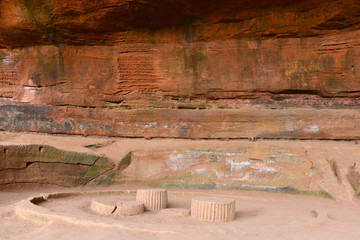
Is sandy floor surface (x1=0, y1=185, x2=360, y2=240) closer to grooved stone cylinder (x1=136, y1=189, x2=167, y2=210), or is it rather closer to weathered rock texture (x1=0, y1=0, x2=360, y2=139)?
grooved stone cylinder (x1=136, y1=189, x2=167, y2=210)

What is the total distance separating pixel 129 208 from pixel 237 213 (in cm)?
150

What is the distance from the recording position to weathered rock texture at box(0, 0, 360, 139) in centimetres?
810

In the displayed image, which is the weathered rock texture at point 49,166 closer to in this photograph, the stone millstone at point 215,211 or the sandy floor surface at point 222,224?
the sandy floor surface at point 222,224

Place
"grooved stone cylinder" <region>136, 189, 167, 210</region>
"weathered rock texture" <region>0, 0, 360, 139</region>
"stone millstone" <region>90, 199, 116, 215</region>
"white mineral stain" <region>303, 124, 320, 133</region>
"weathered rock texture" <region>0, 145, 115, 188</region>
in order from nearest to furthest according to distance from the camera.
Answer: "stone millstone" <region>90, 199, 116, 215</region>
"grooved stone cylinder" <region>136, 189, 167, 210</region>
"weathered rock texture" <region>0, 145, 115, 188</region>
"white mineral stain" <region>303, 124, 320, 133</region>
"weathered rock texture" <region>0, 0, 360, 139</region>

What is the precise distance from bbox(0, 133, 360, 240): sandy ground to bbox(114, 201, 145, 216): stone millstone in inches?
5.4

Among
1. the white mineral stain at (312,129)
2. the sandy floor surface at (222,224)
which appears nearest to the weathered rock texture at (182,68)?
the white mineral stain at (312,129)

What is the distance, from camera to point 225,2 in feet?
26.7

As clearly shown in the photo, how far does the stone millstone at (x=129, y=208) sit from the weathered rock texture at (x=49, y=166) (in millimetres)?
2794

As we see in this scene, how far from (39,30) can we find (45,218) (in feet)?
19.9

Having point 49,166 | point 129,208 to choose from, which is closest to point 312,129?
point 129,208

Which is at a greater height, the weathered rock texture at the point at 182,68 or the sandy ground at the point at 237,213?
the weathered rock texture at the point at 182,68

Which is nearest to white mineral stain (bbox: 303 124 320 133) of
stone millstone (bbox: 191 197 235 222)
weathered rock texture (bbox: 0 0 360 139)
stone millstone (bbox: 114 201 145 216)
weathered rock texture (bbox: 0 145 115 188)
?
weathered rock texture (bbox: 0 0 360 139)

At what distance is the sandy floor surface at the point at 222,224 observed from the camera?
12.2ft

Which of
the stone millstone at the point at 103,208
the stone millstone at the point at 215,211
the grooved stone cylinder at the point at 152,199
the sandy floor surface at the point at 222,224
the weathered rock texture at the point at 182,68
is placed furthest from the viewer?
the weathered rock texture at the point at 182,68
